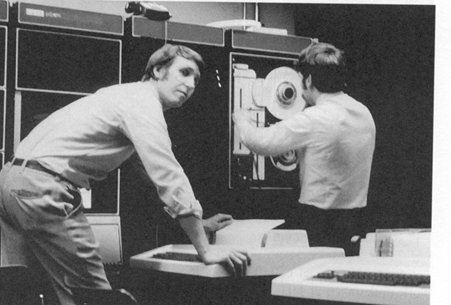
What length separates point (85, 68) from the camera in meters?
2.10

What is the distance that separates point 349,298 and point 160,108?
2.59ft

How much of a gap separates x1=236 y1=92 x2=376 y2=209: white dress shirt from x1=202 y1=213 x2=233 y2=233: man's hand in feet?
0.81

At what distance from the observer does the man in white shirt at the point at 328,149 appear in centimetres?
191

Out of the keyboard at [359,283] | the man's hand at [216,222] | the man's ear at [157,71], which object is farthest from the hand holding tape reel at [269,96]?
the keyboard at [359,283]

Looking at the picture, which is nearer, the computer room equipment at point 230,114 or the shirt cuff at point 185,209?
the shirt cuff at point 185,209

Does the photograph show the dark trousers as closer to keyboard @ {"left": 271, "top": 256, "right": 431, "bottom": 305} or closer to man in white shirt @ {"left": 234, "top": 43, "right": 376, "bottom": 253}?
man in white shirt @ {"left": 234, "top": 43, "right": 376, "bottom": 253}

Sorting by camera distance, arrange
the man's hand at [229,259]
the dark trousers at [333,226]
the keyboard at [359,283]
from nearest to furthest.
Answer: the keyboard at [359,283], the man's hand at [229,259], the dark trousers at [333,226]

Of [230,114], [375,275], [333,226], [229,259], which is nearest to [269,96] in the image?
[230,114]

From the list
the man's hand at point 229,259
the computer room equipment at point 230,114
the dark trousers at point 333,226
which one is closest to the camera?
the man's hand at point 229,259

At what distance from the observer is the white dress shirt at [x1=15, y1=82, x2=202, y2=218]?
172 cm

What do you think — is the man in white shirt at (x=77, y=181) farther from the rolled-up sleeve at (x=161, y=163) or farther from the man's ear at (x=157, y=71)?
the man's ear at (x=157, y=71)

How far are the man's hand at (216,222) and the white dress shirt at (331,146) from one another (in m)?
0.25

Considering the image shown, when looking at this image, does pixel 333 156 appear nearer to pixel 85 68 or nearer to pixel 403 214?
pixel 403 214

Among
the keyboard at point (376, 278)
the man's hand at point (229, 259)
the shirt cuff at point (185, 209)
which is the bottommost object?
the man's hand at point (229, 259)
